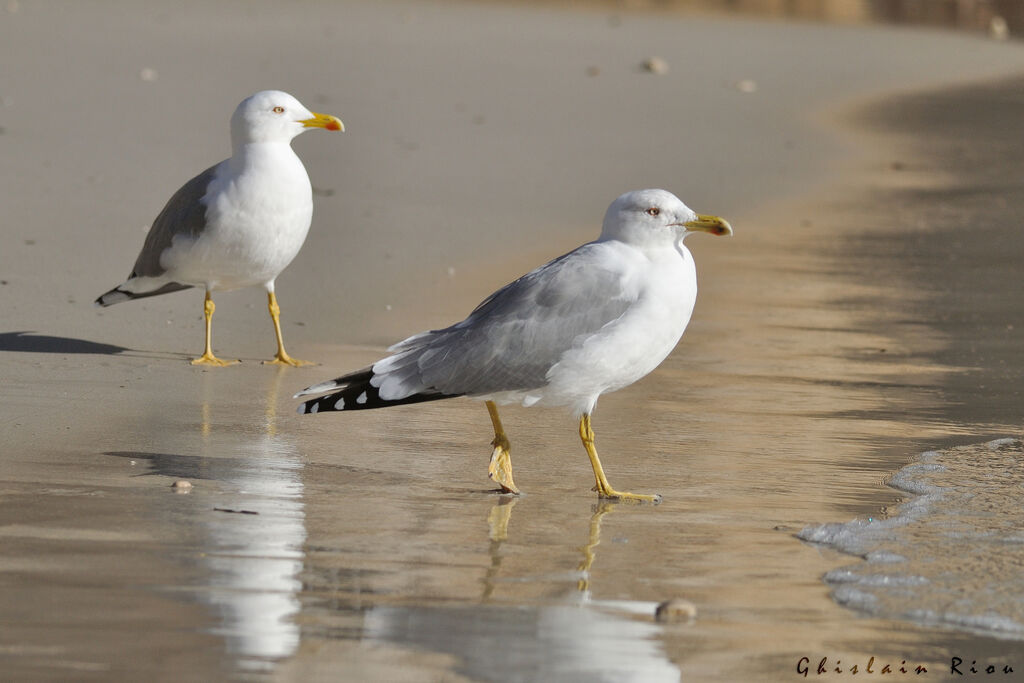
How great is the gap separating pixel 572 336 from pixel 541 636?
1541mm

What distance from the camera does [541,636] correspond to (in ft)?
13.1

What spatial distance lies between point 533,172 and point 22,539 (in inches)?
349

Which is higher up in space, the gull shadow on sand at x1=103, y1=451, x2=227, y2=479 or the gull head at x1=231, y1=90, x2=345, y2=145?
the gull head at x1=231, y1=90, x2=345, y2=145

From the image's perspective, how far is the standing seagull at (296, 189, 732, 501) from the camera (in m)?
5.37

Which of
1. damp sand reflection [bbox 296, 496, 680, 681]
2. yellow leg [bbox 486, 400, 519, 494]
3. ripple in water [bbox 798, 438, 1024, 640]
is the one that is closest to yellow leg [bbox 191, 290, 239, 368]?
yellow leg [bbox 486, 400, 519, 494]

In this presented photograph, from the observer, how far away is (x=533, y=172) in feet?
43.2

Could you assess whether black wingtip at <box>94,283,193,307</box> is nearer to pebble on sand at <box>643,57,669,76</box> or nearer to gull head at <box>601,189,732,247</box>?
gull head at <box>601,189,732,247</box>

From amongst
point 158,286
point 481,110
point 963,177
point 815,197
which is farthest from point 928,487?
point 481,110

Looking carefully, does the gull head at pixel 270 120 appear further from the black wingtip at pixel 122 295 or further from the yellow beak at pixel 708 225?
the yellow beak at pixel 708 225

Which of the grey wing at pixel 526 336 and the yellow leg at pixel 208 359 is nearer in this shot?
the grey wing at pixel 526 336

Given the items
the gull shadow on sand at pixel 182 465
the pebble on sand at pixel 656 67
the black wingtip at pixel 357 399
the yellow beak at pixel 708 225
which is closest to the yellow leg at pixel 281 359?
the gull shadow on sand at pixel 182 465

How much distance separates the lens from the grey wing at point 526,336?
5.38 metres

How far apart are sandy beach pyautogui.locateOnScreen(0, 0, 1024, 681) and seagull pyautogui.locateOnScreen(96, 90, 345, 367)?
322mm

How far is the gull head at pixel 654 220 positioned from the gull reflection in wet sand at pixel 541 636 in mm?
1502
